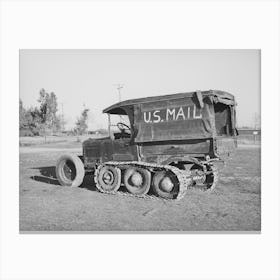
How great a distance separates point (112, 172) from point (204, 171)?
2612 millimetres

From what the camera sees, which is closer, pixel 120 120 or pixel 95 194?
pixel 95 194

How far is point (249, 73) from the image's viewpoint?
8.40 m

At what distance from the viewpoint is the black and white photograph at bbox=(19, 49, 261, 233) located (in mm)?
7785

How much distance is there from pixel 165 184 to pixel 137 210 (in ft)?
3.59

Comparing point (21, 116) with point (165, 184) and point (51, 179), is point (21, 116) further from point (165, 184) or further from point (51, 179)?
point (165, 184)

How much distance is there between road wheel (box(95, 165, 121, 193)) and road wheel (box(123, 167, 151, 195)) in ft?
1.00

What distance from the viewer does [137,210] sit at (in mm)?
8008

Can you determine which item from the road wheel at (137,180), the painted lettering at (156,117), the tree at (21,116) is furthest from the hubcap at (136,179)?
the tree at (21,116)

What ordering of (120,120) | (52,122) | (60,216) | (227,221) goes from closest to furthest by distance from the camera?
1. (227,221)
2. (60,216)
3. (120,120)
4. (52,122)

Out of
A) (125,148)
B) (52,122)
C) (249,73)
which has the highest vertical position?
(249,73)

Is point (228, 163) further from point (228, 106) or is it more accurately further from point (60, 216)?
point (60, 216)

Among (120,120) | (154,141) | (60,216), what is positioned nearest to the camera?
(60,216)

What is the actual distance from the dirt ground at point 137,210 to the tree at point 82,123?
2640mm
